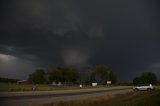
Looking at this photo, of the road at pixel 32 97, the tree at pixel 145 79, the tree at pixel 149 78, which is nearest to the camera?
the road at pixel 32 97

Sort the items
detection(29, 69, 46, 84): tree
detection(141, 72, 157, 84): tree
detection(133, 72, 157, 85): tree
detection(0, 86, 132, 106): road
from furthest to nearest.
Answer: detection(29, 69, 46, 84): tree, detection(141, 72, 157, 84): tree, detection(133, 72, 157, 85): tree, detection(0, 86, 132, 106): road

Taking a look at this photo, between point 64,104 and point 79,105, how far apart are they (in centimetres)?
150

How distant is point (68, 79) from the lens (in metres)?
172

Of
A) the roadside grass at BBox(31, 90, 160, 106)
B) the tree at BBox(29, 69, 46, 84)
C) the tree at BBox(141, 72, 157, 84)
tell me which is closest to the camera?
the roadside grass at BBox(31, 90, 160, 106)

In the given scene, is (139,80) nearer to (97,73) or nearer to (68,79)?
(97,73)

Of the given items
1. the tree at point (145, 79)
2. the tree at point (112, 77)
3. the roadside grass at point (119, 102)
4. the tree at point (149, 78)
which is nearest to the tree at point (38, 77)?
the tree at point (112, 77)

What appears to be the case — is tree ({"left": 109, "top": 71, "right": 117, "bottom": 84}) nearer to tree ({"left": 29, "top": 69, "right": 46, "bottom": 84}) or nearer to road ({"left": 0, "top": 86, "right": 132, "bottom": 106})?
tree ({"left": 29, "top": 69, "right": 46, "bottom": 84})

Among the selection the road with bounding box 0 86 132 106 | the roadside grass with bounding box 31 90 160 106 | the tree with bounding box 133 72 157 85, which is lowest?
the roadside grass with bounding box 31 90 160 106

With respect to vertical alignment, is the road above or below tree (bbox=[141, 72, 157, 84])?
below

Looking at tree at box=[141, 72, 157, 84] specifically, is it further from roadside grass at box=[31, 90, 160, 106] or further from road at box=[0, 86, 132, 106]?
roadside grass at box=[31, 90, 160, 106]

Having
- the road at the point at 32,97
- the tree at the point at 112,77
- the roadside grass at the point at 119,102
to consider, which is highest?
the tree at the point at 112,77

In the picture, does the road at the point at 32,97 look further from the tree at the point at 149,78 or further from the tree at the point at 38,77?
the tree at the point at 38,77

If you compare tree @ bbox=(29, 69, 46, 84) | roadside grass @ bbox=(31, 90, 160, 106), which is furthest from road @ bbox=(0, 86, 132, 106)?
tree @ bbox=(29, 69, 46, 84)

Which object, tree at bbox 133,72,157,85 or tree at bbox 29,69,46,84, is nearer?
tree at bbox 133,72,157,85
